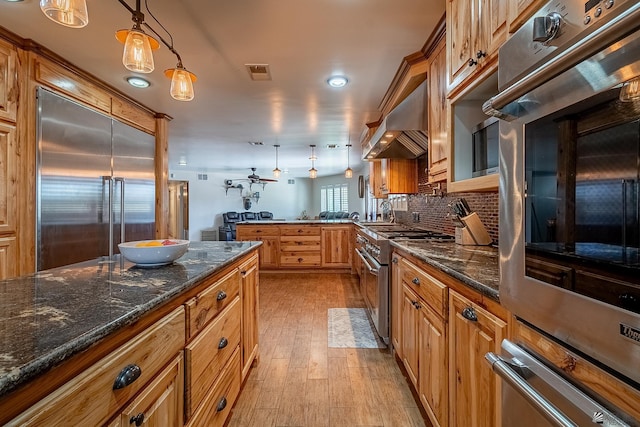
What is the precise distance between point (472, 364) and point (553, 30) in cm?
104

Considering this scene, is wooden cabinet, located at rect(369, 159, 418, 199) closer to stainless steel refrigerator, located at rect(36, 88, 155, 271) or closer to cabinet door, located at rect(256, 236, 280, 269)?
cabinet door, located at rect(256, 236, 280, 269)

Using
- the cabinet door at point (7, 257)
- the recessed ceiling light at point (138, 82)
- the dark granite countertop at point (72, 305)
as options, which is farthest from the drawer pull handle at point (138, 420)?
the recessed ceiling light at point (138, 82)

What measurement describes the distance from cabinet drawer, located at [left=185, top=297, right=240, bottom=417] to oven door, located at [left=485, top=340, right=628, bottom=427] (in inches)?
39.7

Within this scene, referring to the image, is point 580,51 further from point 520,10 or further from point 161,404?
point 161,404

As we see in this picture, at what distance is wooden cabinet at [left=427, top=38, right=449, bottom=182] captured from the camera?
2.02 meters

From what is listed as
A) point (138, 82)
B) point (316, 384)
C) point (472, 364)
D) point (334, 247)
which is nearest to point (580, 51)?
point (472, 364)

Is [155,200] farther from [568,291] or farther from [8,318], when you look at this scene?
[568,291]

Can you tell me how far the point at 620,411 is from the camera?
556 millimetres

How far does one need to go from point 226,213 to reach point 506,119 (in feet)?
34.1

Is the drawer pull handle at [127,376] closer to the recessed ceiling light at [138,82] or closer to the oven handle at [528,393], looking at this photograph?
the oven handle at [528,393]

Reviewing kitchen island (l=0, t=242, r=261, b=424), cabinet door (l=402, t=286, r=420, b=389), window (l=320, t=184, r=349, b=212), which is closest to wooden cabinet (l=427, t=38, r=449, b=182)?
cabinet door (l=402, t=286, r=420, b=389)

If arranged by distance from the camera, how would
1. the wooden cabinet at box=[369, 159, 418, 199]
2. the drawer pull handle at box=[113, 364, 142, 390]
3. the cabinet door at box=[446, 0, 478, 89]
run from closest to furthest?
the drawer pull handle at box=[113, 364, 142, 390] → the cabinet door at box=[446, 0, 478, 89] → the wooden cabinet at box=[369, 159, 418, 199]

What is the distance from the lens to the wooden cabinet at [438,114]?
202cm

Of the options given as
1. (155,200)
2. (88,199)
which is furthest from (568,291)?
(155,200)
